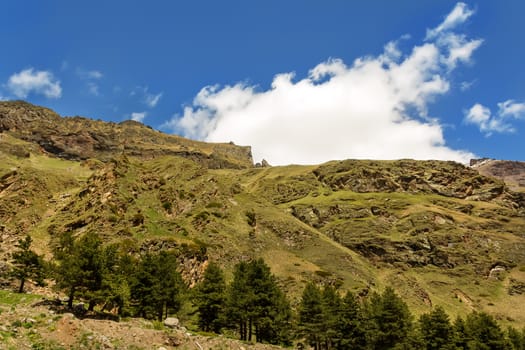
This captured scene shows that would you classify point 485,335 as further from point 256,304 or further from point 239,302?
point 239,302

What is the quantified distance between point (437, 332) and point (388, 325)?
9763 millimetres

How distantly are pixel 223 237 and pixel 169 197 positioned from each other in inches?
801

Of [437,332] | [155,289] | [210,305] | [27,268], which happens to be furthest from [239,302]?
[437,332]

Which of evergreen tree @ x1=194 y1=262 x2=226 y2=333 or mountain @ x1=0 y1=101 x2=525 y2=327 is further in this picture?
mountain @ x1=0 y1=101 x2=525 y2=327

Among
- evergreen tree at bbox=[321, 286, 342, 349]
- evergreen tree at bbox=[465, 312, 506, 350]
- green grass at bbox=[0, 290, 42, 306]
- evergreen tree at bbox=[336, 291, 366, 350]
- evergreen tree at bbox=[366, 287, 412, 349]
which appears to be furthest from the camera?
evergreen tree at bbox=[336, 291, 366, 350]

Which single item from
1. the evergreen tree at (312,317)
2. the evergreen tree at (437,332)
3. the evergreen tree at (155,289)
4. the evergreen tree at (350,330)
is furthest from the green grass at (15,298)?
the evergreen tree at (437,332)

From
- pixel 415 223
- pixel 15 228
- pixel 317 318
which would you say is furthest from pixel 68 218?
pixel 415 223

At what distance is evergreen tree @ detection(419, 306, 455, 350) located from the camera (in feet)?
197

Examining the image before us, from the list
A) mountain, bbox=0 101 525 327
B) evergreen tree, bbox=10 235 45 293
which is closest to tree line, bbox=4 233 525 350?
evergreen tree, bbox=10 235 45 293

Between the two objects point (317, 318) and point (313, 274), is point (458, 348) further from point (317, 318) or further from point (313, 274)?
point (313, 274)

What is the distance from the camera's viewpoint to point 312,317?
59219 mm

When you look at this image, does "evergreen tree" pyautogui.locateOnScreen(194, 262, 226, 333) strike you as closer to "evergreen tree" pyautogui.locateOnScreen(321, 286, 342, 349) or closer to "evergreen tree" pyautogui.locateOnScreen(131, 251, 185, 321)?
"evergreen tree" pyautogui.locateOnScreen(131, 251, 185, 321)

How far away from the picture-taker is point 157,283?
5278cm

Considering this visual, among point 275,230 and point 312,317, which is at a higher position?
point 275,230
